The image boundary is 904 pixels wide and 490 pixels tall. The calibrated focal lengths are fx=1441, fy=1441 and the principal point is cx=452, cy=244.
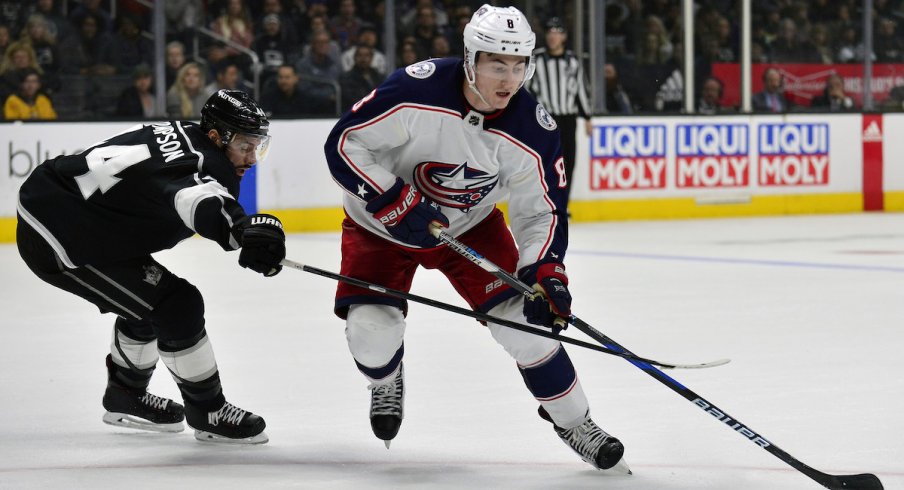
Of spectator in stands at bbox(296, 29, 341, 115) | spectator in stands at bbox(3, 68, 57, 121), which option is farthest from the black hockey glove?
spectator in stands at bbox(296, 29, 341, 115)

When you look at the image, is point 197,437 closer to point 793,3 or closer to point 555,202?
point 555,202

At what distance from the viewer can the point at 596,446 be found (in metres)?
2.99

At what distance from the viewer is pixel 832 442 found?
3.22m

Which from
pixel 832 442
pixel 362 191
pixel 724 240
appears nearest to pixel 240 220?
pixel 362 191

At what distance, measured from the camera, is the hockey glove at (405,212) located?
122 inches

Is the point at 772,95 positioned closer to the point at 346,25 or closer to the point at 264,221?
the point at 346,25

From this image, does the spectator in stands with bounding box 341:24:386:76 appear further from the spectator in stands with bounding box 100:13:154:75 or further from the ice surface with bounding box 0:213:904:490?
the ice surface with bounding box 0:213:904:490

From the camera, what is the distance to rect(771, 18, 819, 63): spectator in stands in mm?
11484

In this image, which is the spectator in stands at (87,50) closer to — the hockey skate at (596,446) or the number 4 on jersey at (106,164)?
the number 4 on jersey at (106,164)

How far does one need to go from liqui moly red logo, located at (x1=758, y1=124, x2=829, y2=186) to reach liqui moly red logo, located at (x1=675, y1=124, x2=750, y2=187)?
17 centimetres

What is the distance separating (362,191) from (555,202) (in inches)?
16.8

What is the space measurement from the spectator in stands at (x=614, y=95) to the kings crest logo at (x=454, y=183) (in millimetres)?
7542

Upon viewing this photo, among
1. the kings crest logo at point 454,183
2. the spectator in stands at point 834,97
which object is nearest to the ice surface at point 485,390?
the kings crest logo at point 454,183

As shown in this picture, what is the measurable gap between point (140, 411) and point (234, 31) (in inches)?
254
